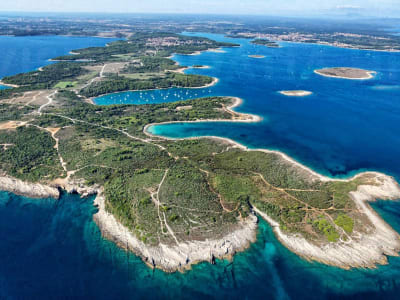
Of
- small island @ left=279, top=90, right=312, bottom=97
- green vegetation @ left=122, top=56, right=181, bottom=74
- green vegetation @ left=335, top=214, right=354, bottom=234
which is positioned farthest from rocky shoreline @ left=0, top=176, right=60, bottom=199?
green vegetation @ left=122, top=56, right=181, bottom=74

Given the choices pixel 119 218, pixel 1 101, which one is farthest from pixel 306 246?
pixel 1 101

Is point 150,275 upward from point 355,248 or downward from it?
downward

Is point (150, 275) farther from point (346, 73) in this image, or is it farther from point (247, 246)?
point (346, 73)

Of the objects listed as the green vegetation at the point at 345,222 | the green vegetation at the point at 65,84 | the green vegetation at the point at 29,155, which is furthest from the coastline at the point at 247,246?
the green vegetation at the point at 65,84

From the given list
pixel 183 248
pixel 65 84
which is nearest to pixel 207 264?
pixel 183 248

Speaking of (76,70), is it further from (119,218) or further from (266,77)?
(119,218)

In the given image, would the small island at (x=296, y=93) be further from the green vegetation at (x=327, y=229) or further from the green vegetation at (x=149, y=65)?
the green vegetation at (x=327, y=229)
